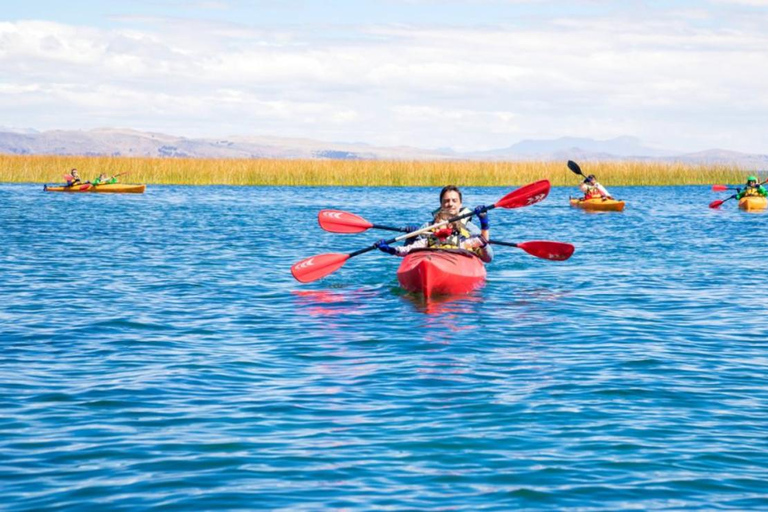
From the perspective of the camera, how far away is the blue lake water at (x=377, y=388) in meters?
5.45

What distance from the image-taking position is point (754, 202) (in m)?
29.5

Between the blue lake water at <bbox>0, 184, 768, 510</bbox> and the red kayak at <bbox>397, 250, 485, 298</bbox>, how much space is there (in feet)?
0.80

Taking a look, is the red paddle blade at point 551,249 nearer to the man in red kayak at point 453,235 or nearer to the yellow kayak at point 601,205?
the man in red kayak at point 453,235

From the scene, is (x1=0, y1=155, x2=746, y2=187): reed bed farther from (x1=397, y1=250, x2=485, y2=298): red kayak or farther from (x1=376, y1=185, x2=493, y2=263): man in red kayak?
(x1=397, y1=250, x2=485, y2=298): red kayak

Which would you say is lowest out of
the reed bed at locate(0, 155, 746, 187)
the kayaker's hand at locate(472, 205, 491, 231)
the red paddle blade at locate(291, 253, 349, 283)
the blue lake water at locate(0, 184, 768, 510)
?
the blue lake water at locate(0, 184, 768, 510)

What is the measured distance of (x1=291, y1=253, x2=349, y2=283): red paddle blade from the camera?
13438 mm

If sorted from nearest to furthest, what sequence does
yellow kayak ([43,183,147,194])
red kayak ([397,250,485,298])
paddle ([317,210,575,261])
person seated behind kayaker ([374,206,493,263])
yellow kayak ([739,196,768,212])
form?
red kayak ([397,250,485,298]) < person seated behind kayaker ([374,206,493,263]) < paddle ([317,210,575,261]) < yellow kayak ([739,196,768,212]) < yellow kayak ([43,183,147,194])

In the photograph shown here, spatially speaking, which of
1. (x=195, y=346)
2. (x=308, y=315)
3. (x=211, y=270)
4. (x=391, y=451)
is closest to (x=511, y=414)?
(x=391, y=451)

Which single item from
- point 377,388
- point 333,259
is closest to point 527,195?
point 333,259

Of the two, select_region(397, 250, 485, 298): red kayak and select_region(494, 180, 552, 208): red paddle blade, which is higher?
select_region(494, 180, 552, 208): red paddle blade

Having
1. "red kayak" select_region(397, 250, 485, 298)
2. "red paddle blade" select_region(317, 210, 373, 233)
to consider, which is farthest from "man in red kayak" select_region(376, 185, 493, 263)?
"red paddle blade" select_region(317, 210, 373, 233)

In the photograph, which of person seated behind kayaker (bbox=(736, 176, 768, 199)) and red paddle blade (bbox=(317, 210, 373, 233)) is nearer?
red paddle blade (bbox=(317, 210, 373, 233))

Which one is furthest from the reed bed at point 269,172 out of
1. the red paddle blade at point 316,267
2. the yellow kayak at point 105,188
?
the red paddle blade at point 316,267

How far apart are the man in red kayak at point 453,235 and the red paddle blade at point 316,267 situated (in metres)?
0.81
